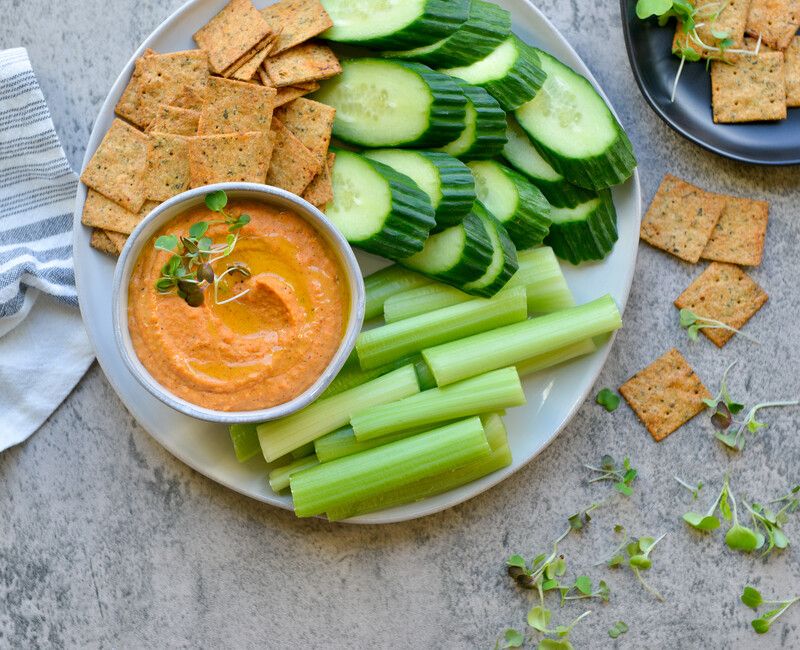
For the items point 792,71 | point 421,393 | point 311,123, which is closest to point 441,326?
point 421,393

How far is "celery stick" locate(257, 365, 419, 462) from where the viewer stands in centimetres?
248

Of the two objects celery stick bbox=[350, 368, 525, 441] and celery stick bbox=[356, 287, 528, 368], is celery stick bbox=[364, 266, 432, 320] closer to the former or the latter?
celery stick bbox=[356, 287, 528, 368]

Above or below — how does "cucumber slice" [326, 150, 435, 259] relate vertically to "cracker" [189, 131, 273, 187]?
below

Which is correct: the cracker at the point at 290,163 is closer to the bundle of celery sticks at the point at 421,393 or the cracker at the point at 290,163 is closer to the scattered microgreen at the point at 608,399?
the bundle of celery sticks at the point at 421,393

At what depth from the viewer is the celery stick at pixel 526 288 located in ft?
8.43

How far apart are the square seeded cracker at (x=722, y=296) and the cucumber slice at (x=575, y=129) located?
499 millimetres

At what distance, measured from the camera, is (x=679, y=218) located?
278 centimetres

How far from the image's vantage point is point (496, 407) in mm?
2533

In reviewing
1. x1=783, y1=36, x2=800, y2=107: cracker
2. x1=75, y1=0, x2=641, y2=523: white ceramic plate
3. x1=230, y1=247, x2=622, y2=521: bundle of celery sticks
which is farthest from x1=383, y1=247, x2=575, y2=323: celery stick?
x1=783, y1=36, x2=800, y2=107: cracker

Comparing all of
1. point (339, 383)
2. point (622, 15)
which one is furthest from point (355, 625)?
point (622, 15)

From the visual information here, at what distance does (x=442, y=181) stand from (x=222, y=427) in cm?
101

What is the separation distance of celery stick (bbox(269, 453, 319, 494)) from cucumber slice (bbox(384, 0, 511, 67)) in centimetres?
127

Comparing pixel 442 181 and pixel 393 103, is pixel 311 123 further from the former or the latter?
pixel 442 181

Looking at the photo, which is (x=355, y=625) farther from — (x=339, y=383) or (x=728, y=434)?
(x=728, y=434)
